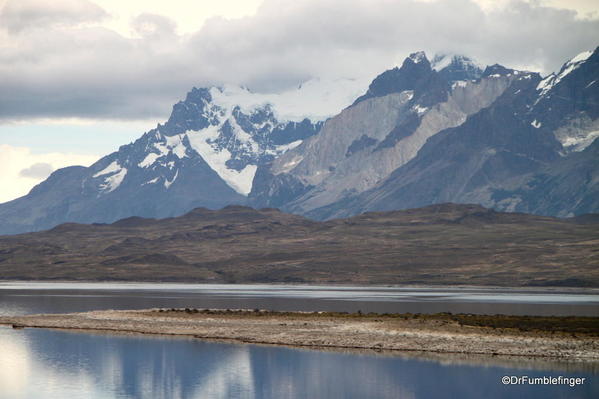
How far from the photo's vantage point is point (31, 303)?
173 meters

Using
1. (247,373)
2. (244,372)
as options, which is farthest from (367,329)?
(247,373)

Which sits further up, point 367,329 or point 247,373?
point 367,329

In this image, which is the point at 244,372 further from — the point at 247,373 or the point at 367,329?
the point at 367,329

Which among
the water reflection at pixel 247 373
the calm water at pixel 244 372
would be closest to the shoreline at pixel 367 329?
the calm water at pixel 244 372

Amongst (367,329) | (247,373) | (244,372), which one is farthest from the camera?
(367,329)

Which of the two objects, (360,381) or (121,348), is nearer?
(360,381)

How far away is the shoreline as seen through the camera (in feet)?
300

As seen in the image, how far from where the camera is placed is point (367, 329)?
10538 cm

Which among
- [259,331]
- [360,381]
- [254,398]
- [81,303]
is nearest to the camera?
[254,398]

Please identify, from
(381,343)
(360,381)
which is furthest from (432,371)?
(381,343)

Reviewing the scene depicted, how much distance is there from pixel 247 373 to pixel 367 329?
26.4 meters

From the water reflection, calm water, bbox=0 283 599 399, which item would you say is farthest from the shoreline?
the water reflection

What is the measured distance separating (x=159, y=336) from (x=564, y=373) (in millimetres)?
47377

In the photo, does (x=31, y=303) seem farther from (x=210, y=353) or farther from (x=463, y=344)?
(x=463, y=344)
